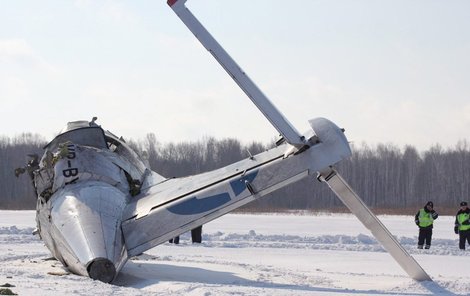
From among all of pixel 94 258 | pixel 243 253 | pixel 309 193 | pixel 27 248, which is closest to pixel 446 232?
pixel 243 253

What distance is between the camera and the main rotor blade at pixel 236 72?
41.2 ft

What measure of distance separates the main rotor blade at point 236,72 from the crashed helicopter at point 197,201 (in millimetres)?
16

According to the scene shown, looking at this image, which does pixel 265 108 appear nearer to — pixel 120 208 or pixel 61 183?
pixel 120 208

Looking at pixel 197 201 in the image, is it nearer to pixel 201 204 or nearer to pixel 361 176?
pixel 201 204

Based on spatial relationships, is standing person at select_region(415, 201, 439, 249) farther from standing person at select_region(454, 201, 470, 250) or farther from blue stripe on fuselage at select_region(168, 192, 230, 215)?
blue stripe on fuselage at select_region(168, 192, 230, 215)

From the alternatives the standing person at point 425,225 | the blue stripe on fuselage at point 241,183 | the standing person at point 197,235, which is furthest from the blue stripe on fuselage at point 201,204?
the standing person at point 425,225

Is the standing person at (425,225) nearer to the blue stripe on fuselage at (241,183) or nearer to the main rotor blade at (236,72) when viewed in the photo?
the blue stripe on fuselage at (241,183)

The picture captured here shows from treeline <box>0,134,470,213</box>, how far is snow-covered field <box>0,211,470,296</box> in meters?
58.3

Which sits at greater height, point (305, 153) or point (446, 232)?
point (305, 153)

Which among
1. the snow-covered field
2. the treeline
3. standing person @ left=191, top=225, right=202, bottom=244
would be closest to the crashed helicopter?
the snow-covered field

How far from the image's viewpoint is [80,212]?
13.6m

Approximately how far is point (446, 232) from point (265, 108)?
2194 cm

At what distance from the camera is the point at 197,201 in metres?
13.1

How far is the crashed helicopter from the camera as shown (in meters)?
12.6
